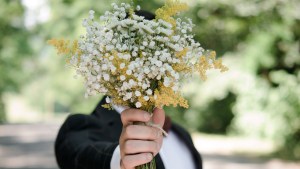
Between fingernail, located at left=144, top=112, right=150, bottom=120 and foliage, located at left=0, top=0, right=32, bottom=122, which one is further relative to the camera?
foliage, located at left=0, top=0, right=32, bottom=122

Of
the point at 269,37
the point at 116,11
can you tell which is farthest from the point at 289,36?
the point at 116,11

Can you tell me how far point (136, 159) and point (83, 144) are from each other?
755 mm

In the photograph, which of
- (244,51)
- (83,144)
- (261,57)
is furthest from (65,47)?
(244,51)

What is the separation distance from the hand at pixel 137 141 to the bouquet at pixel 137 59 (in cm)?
5

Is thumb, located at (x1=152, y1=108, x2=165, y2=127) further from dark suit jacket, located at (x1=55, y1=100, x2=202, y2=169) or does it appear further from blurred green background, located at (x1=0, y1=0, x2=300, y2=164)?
blurred green background, located at (x1=0, y1=0, x2=300, y2=164)

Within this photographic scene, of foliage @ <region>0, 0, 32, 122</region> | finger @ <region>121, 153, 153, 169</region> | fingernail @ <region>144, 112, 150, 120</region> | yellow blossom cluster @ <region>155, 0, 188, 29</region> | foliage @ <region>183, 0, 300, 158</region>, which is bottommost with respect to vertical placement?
finger @ <region>121, 153, 153, 169</region>

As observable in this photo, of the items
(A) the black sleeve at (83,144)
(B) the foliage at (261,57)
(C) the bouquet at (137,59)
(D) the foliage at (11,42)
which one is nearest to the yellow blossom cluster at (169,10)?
(C) the bouquet at (137,59)

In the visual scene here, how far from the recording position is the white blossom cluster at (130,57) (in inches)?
61.6

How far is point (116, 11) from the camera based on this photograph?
169 cm

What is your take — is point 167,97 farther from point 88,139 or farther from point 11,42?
point 11,42

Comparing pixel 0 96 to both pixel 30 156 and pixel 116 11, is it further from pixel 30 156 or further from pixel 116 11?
pixel 116 11

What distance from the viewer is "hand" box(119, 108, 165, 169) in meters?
1.58

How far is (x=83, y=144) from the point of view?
7.49 ft

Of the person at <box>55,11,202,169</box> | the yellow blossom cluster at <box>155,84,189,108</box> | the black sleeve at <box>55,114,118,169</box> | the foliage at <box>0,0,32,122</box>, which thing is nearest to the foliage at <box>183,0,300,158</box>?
the foliage at <box>0,0,32,122</box>
